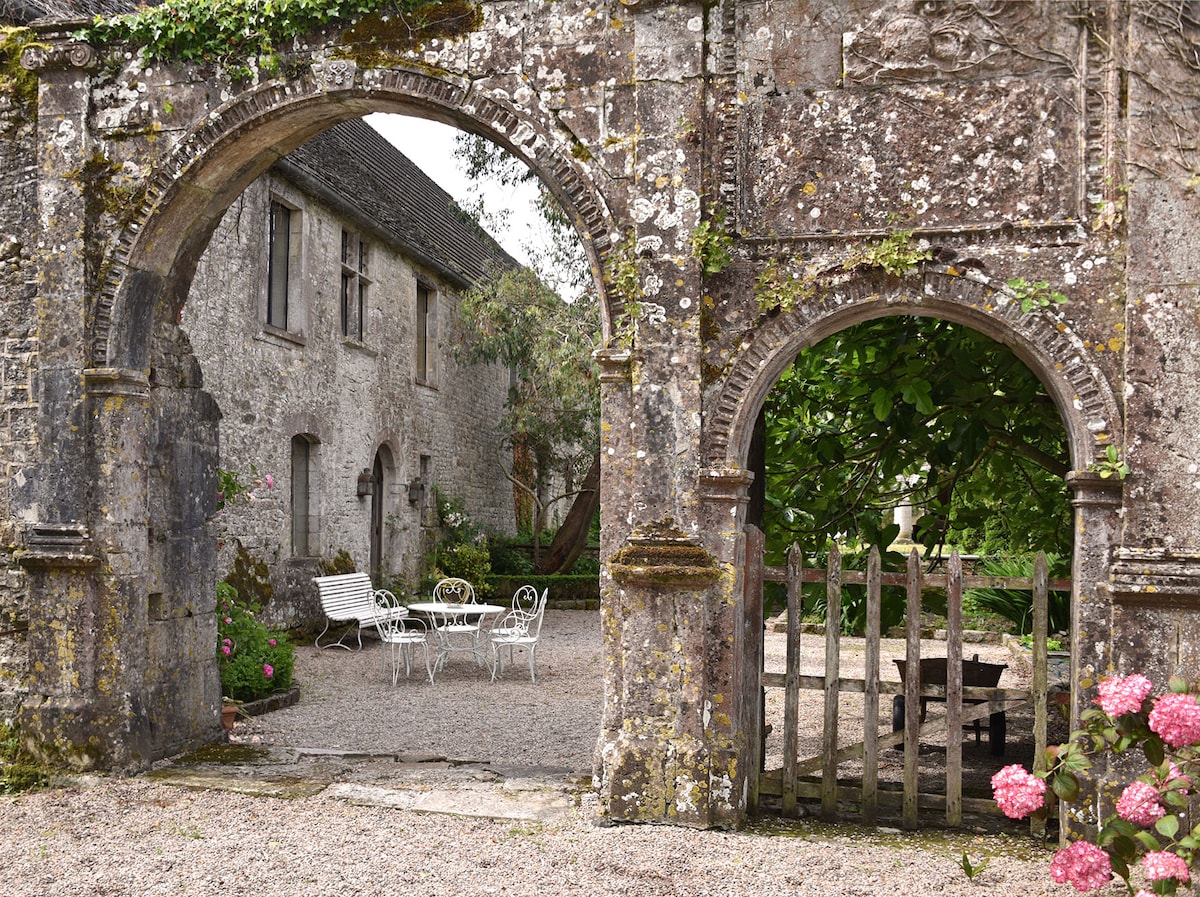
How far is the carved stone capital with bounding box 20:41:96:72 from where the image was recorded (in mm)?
5805

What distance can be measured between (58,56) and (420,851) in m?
4.64

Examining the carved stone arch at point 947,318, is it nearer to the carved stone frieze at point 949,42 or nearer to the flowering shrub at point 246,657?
the carved stone frieze at point 949,42

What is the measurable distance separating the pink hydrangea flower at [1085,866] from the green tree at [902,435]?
2325mm

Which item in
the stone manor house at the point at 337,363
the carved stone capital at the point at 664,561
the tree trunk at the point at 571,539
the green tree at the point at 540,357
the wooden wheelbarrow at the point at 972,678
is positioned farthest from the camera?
the tree trunk at the point at 571,539

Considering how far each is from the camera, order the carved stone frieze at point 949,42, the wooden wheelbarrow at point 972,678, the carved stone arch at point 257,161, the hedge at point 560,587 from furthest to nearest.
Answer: the hedge at point 560,587
the wooden wheelbarrow at point 972,678
the carved stone arch at point 257,161
the carved stone frieze at point 949,42

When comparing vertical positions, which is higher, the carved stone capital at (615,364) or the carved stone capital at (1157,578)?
the carved stone capital at (615,364)

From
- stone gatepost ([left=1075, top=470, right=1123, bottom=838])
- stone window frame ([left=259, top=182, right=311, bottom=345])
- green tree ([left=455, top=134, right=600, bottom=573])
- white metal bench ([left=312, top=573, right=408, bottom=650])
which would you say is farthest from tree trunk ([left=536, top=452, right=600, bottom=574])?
stone gatepost ([left=1075, top=470, right=1123, bottom=838])

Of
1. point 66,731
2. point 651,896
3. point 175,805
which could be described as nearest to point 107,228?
A: point 66,731

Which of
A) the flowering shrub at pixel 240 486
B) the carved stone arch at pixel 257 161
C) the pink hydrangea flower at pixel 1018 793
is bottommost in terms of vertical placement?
the pink hydrangea flower at pixel 1018 793

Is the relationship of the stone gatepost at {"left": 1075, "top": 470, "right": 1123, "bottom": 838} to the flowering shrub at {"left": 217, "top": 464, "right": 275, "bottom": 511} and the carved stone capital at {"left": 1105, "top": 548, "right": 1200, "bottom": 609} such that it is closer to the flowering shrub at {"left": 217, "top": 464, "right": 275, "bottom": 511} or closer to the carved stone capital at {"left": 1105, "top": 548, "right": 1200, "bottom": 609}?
the carved stone capital at {"left": 1105, "top": 548, "right": 1200, "bottom": 609}

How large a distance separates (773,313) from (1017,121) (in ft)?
4.52

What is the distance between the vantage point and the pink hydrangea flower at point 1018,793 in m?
3.86

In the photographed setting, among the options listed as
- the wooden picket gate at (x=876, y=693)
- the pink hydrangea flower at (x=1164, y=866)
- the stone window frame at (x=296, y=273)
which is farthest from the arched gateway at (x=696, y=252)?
the stone window frame at (x=296, y=273)

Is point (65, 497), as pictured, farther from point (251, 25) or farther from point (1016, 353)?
point (1016, 353)
